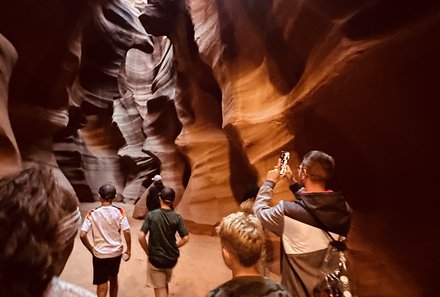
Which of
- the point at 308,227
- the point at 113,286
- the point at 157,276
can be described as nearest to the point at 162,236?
the point at 157,276

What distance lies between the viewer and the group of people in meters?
1.03

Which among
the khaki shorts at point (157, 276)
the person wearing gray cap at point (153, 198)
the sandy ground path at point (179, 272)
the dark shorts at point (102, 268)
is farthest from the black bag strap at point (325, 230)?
the person wearing gray cap at point (153, 198)

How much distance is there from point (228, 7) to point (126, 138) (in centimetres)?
1270

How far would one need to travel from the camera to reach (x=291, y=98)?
16.3 feet

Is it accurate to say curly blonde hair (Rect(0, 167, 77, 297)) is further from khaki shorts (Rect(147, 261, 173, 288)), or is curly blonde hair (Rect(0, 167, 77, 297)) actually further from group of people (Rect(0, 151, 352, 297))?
khaki shorts (Rect(147, 261, 173, 288))

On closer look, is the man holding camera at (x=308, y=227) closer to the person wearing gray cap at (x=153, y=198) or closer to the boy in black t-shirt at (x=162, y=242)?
the boy in black t-shirt at (x=162, y=242)

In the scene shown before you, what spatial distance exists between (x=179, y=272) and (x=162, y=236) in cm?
233

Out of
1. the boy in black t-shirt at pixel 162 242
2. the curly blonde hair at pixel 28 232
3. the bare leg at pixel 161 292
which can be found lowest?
the bare leg at pixel 161 292

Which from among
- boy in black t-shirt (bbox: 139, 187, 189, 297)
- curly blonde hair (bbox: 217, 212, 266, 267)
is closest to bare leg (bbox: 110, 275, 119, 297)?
boy in black t-shirt (bbox: 139, 187, 189, 297)

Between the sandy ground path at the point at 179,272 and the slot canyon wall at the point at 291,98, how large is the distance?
4.03 feet

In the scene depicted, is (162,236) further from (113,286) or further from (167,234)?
(113,286)

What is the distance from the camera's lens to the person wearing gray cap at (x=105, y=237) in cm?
373

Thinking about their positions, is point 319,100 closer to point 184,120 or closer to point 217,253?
point 217,253

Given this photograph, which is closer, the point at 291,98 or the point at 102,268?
the point at 102,268
